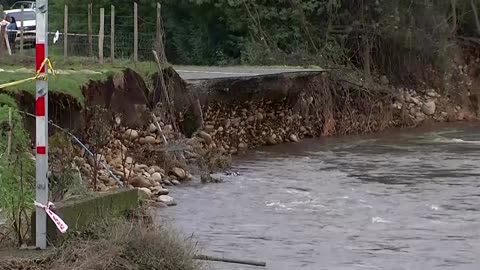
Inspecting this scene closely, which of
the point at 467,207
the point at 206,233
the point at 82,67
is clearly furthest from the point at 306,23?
the point at 206,233

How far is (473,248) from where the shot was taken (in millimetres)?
12672

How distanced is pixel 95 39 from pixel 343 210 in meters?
13.8

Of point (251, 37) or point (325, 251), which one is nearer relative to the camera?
point (325, 251)

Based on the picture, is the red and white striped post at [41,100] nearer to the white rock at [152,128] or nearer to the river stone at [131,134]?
the river stone at [131,134]

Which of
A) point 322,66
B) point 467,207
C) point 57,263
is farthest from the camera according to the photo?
point 322,66

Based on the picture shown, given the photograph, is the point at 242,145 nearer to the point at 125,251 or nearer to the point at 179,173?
the point at 179,173

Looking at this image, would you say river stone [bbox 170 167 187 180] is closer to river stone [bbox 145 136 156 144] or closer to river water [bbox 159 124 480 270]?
river water [bbox 159 124 480 270]

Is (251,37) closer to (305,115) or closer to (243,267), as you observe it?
(305,115)

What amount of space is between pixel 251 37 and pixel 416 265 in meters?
22.6

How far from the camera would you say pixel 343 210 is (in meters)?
15.7

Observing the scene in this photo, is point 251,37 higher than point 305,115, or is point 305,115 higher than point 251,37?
point 251,37

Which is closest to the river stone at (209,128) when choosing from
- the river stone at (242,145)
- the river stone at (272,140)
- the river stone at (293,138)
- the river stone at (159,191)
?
the river stone at (242,145)

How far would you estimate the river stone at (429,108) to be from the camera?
34.1 meters

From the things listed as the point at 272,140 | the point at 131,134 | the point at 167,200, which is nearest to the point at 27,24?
the point at 272,140
